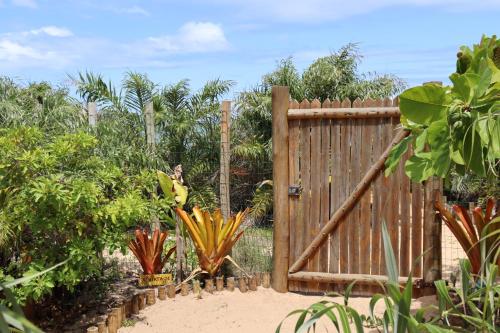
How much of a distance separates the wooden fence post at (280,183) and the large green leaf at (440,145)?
16.1 ft

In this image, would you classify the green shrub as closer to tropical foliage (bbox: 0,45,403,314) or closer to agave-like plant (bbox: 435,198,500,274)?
tropical foliage (bbox: 0,45,403,314)

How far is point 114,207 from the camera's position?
5.29m

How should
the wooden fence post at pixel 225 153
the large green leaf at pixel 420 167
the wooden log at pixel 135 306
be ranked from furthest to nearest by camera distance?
the wooden fence post at pixel 225 153, the wooden log at pixel 135 306, the large green leaf at pixel 420 167

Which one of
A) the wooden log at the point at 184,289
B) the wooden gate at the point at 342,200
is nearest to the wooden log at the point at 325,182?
the wooden gate at the point at 342,200

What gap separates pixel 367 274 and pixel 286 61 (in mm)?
8139

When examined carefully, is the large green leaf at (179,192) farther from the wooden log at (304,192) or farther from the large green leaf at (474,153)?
the large green leaf at (474,153)

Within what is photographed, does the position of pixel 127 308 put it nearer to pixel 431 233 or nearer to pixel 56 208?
pixel 56 208

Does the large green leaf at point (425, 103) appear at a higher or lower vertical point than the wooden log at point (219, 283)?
higher

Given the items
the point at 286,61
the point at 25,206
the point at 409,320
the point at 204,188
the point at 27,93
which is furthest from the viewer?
the point at 286,61

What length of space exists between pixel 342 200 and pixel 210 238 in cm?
148

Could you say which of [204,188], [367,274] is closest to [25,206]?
[367,274]

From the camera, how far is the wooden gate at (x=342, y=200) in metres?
6.30

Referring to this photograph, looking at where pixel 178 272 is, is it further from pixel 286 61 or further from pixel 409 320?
pixel 286 61

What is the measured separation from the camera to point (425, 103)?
1630 mm
